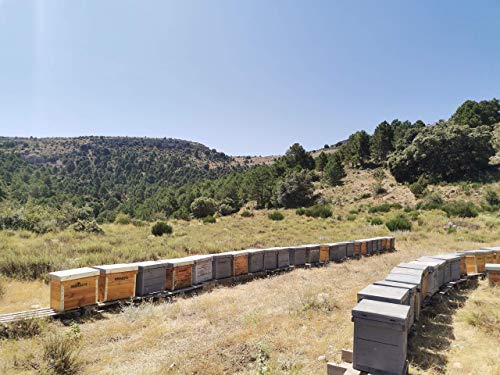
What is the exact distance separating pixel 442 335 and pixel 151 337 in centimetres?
588

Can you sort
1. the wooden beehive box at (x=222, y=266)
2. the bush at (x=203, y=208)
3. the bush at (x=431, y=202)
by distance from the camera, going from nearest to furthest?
1. the wooden beehive box at (x=222, y=266)
2. the bush at (x=431, y=202)
3. the bush at (x=203, y=208)

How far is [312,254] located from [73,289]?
9.99m

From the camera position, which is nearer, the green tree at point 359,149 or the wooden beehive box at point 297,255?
the wooden beehive box at point 297,255

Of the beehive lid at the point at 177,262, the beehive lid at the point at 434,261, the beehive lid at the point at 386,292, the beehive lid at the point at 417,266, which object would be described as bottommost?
the beehive lid at the point at 177,262

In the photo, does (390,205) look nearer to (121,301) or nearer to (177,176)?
(121,301)

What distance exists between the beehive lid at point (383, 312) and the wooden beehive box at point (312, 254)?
31.5 ft

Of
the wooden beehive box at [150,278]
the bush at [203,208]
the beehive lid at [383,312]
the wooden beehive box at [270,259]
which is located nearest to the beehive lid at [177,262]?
the wooden beehive box at [150,278]

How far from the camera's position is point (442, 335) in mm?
6824

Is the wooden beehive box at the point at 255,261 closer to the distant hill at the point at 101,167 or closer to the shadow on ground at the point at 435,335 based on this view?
the shadow on ground at the point at 435,335

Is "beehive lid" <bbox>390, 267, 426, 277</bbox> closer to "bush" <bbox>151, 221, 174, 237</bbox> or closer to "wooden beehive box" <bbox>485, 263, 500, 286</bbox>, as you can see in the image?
"wooden beehive box" <bbox>485, 263, 500, 286</bbox>

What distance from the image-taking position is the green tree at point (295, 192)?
182ft

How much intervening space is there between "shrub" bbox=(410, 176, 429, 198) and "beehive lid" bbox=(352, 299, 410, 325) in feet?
153

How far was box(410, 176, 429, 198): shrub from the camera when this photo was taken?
47.0 m

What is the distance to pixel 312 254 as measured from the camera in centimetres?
1489
